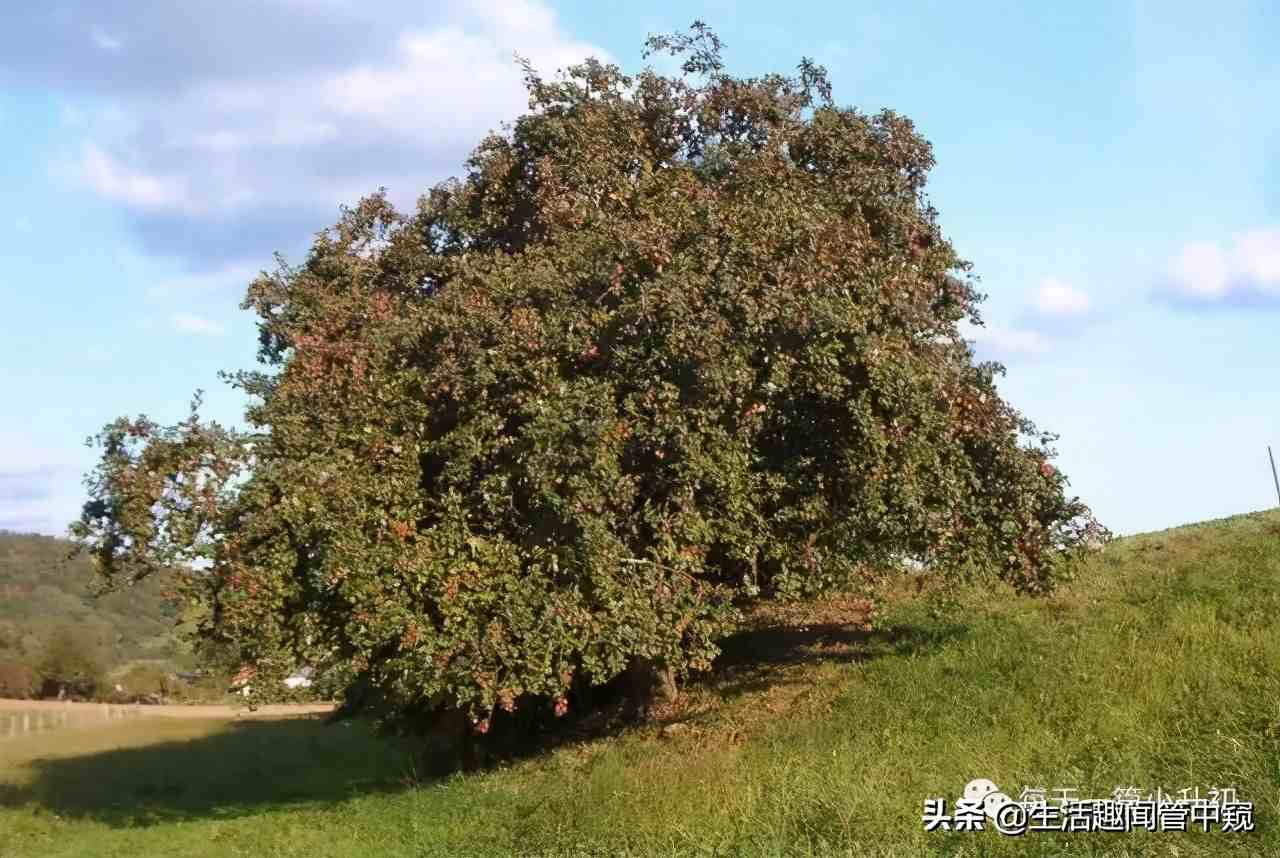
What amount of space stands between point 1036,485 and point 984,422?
96cm

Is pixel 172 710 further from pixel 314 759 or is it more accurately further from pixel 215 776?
pixel 215 776

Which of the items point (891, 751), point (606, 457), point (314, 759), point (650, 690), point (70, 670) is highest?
point (606, 457)

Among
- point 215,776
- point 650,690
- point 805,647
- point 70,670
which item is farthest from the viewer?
point 70,670

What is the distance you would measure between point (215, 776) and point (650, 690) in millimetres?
14917

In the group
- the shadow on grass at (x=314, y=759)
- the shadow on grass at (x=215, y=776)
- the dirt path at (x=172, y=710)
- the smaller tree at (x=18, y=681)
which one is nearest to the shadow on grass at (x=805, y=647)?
the shadow on grass at (x=314, y=759)

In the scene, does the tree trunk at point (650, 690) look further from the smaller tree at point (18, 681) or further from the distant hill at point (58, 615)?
the smaller tree at point (18, 681)

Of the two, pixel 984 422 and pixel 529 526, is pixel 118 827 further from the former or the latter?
pixel 984 422

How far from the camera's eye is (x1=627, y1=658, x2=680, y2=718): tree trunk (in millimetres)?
16797

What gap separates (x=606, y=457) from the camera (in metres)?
11.4

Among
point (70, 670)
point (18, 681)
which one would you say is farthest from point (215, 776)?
point (18, 681)

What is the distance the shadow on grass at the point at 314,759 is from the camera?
17359 millimetres

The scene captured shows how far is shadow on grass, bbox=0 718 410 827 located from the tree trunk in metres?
4.50

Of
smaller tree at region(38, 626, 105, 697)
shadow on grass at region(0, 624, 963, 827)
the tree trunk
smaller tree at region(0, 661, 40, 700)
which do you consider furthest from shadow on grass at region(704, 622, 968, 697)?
smaller tree at region(0, 661, 40, 700)

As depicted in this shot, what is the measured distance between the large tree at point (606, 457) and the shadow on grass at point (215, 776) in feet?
22.5
